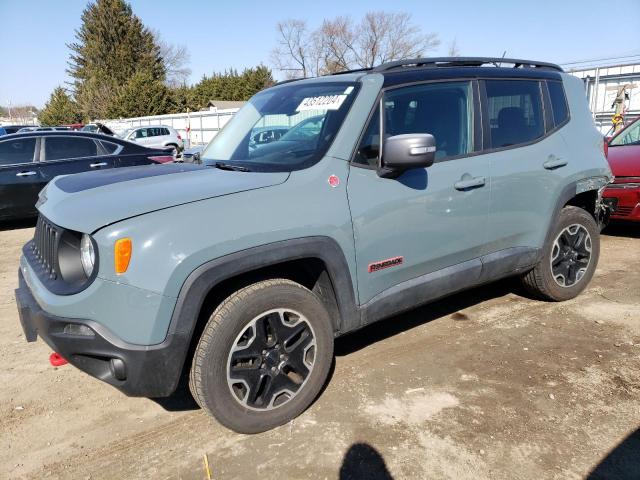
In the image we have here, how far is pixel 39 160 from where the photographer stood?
7.98 metres

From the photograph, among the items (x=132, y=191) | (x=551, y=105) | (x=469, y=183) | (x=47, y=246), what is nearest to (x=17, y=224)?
(x=47, y=246)

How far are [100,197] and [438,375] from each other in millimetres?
2303

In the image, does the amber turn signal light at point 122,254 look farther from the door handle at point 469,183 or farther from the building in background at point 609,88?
the building in background at point 609,88

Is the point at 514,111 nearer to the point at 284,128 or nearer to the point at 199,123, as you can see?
the point at 284,128

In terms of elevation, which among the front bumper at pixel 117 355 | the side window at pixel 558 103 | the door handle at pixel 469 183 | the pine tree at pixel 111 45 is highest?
the pine tree at pixel 111 45

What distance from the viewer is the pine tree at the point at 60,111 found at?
183ft

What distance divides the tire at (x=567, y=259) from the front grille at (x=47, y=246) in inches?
136

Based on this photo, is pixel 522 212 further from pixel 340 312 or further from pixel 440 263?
pixel 340 312

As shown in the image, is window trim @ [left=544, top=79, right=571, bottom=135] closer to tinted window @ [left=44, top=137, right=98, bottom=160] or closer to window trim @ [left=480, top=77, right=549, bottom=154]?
window trim @ [left=480, top=77, right=549, bottom=154]

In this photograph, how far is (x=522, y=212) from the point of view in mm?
3672

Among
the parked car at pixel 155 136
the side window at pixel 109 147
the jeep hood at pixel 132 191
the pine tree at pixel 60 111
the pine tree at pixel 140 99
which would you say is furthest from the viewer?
the pine tree at pixel 60 111

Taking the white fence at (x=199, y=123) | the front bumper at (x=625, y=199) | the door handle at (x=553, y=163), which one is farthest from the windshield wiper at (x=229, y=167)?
the white fence at (x=199, y=123)

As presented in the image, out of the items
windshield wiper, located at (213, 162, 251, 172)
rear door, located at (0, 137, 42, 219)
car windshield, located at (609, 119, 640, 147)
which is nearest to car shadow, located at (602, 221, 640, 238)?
car windshield, located at (609, 119, 640, 147)

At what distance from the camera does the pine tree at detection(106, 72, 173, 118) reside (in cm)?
4819
